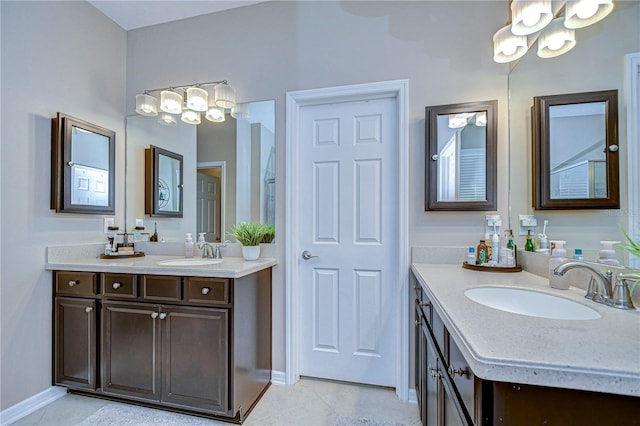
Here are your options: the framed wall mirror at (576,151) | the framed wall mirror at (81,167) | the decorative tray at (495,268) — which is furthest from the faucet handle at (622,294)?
the framed wall mirror at (81,167)

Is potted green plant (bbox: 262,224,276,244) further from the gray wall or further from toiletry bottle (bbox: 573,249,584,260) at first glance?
toiletry bottle (bbox: 573,249,584,260)

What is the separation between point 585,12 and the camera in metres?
1.15

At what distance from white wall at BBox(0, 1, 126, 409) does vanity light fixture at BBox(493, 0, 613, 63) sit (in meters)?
2.78

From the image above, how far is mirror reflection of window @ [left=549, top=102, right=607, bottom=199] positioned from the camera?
3.70 feet

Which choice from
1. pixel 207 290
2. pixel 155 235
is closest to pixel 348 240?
pixel 207 290

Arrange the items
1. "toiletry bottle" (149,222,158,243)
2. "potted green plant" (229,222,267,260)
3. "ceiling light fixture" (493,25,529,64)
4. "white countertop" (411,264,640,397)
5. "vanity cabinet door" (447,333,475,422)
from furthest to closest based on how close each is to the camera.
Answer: "toiletry bottle" (149,222,158,243) < "potted green plant" (229,222,267,260) < "ceiling light fixture" (493,25,529,64) < "vanity cabinet door" (447,333,475,422) < "white countertop" (411,264,640,397)

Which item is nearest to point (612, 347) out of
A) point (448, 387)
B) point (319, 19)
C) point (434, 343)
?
point (448, 387)

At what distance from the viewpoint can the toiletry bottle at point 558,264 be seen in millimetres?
1130

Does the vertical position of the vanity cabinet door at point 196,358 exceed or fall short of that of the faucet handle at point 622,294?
it falls short

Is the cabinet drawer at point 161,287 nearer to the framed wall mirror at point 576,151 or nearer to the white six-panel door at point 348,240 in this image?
the white six-panel door at point 348,240

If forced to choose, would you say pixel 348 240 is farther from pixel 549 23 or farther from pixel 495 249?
pixel 549 23

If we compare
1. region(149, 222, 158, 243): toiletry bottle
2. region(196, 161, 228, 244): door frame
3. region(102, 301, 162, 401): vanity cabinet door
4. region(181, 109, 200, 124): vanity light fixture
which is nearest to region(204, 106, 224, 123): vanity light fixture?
region(181, 109, 200, 124): vanity light fixture

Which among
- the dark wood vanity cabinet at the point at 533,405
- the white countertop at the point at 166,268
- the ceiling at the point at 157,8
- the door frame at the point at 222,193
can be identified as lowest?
the dark wood vanity cabinet at the point at 533,405

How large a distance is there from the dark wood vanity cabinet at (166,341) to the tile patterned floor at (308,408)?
90 millimetres
